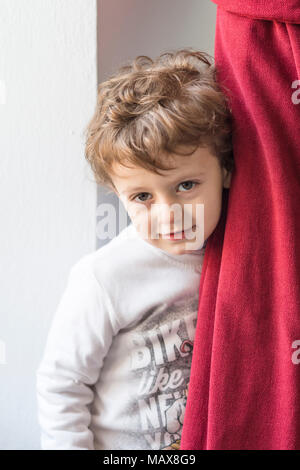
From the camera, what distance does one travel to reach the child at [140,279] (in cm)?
75

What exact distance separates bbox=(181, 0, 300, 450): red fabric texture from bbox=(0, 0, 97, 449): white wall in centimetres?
24

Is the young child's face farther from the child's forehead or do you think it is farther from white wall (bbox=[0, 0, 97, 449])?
white wall (bbox=[0, 0, 97, 449])

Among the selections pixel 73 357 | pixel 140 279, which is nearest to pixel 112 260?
pixel 140 279

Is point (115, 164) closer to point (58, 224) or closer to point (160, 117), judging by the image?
point (160, 117)

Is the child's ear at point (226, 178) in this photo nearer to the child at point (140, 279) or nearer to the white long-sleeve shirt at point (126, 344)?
the child at point (140, 279)

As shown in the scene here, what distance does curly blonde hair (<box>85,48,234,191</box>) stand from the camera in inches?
28.9

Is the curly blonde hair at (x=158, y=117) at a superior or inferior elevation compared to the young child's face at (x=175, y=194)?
superior

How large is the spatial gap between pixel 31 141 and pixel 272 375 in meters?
0.54

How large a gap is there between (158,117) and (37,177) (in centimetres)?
29

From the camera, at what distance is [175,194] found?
771mm

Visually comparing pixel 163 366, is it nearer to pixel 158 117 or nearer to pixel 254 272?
pixel 254 272

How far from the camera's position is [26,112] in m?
0.90

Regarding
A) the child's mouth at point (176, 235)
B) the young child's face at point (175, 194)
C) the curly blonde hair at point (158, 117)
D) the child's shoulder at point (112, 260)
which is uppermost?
the curly blonde hair at point (158, 117)

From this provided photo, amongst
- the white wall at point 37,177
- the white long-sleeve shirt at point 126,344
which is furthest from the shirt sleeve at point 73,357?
the white wall at point 37,177
